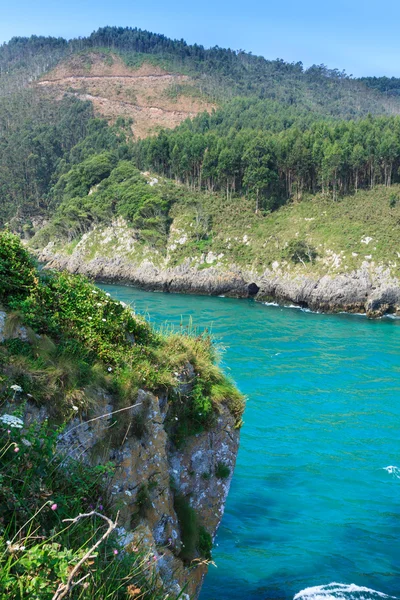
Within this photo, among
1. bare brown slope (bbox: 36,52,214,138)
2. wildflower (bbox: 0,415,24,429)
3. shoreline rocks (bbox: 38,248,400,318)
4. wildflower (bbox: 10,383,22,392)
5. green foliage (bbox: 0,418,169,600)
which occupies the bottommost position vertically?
shoreline rocks (bbox: 38,248,400,318)

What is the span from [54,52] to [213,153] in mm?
162919

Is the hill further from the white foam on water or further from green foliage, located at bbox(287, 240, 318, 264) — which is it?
the white foam on water

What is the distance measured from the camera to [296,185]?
71750mm

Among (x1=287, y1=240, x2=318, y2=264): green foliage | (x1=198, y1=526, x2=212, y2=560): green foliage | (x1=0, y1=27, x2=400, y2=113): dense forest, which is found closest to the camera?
(x1=198, y1=526, x2=212, y2=560): green foliage

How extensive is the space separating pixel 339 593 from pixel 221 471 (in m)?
5.54

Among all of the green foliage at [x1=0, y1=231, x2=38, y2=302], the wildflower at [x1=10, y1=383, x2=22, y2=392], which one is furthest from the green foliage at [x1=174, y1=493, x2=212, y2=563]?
the green foliage at [x1=0, y1=231, x2=38, y2=302]

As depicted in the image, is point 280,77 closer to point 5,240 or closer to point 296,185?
point 296,185

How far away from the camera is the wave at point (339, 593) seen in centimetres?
1085

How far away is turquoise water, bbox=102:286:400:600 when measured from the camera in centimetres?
1193

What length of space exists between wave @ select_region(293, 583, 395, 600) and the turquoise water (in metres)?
0.05

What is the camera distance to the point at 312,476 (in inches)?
668

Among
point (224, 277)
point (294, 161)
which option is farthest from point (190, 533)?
point (294, 161)

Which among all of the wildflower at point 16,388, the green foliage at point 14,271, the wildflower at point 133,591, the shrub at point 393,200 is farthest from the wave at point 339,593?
the shrub at point 393,200

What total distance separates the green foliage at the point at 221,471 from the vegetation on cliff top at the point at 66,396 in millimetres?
854
